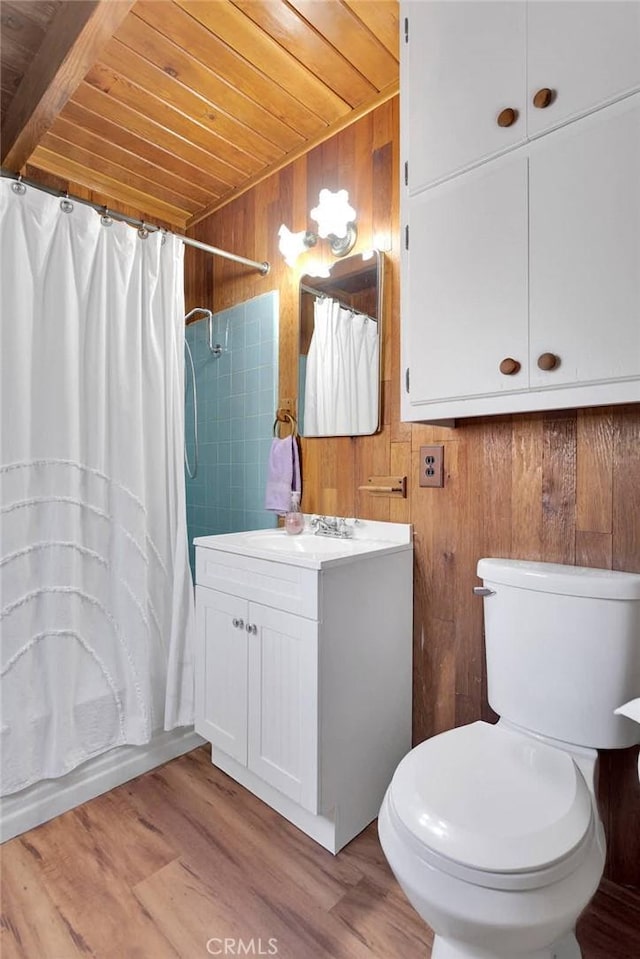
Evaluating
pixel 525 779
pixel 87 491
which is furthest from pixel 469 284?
pixel 87 491

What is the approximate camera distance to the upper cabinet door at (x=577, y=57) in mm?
1029

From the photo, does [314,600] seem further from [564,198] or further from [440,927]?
[564,198]

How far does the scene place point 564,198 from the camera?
3.67ft

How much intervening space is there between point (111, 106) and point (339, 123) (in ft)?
2.78

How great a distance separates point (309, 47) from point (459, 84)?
604mm

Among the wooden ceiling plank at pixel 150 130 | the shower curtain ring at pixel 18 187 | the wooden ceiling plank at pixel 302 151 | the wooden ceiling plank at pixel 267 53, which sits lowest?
the shower curtain ring at pixel 18 187

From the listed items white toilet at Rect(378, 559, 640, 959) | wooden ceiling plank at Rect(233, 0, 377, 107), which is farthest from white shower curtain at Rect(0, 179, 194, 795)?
white toilet at Rect(378, 559, 640, 959)

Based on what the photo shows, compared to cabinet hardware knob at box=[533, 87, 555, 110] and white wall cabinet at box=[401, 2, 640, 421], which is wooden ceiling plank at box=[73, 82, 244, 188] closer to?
white wall cabinet at box=[401, 2, 640, 421]

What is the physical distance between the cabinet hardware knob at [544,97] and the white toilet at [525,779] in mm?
1111

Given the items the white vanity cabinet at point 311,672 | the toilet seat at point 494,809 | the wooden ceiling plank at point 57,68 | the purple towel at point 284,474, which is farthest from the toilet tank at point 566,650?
the wooden ceiling plank at point 57,68

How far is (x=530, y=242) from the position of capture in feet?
3.84

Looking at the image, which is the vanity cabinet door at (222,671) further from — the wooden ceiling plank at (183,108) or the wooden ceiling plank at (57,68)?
the wooden ceiling plank at (183,108)

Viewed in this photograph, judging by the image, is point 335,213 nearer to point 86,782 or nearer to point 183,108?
point 183,108

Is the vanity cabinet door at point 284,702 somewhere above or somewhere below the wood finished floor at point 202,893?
above
